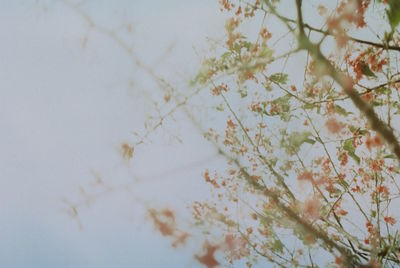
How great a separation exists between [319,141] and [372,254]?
215 cm

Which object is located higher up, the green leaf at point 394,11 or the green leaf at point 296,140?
the green leaf at point 296,140

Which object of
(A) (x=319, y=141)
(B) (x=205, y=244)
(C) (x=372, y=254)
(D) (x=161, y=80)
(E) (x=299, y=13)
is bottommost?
(C) (x=372, y=254)

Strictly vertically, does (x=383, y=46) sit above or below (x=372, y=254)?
above

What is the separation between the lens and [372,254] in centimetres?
244

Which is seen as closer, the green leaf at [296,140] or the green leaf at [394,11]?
the green leaf at [394,11]

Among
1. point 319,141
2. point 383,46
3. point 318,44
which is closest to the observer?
point 318,44

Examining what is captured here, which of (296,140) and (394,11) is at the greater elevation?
(296,140)

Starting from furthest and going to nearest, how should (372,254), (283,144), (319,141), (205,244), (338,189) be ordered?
1. (338,189)
2. (319,141)
3. (283,144)
4. (205,244)
5. (372,254)

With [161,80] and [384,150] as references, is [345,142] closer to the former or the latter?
[384,150]

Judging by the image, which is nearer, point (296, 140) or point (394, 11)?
point (394, 11)

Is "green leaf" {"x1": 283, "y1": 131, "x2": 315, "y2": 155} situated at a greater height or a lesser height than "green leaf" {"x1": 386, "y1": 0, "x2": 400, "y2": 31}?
greater

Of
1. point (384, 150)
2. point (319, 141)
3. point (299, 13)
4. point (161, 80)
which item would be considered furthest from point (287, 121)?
point (299, 13)

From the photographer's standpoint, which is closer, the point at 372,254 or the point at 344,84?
the point at 344,84

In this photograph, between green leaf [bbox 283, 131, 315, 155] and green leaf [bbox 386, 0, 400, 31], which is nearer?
green leaf [bbox 386, 0, 400, 31]
